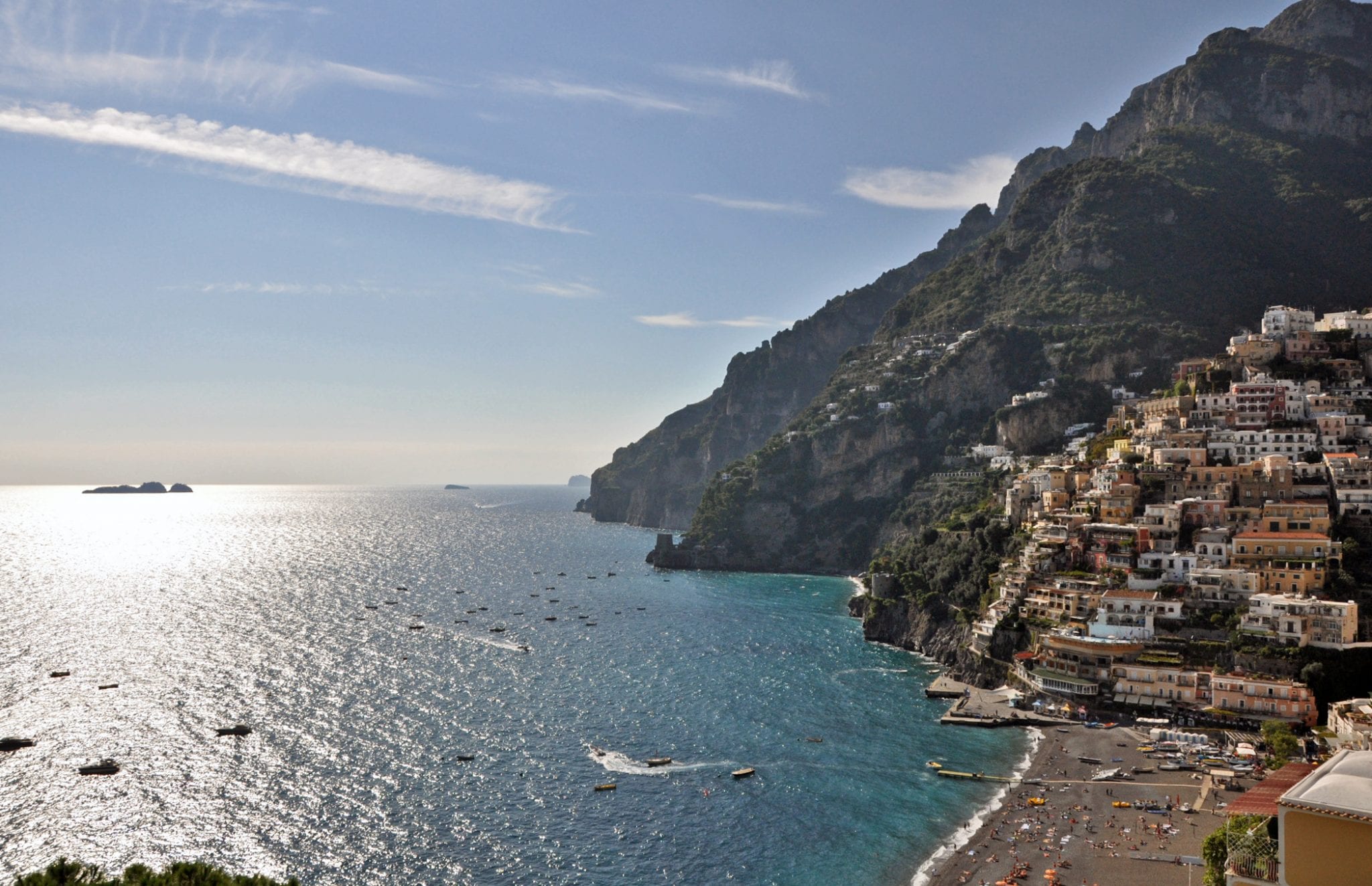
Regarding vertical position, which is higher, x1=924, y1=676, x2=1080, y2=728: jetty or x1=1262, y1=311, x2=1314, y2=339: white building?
x1=1262, y1=311, x2=1314, y2=339: white building

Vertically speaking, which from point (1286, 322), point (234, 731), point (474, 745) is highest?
point (1286, 322)

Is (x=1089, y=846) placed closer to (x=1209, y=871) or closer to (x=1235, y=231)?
(x=1209, y=871)

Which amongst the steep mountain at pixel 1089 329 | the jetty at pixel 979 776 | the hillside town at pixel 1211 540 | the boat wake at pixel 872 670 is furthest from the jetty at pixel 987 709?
the steep mountain at pixel 1089 329

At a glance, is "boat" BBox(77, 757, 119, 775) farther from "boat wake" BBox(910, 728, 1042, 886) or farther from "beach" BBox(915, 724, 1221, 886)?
"beach" BBox(915, 724, 1221, 886)

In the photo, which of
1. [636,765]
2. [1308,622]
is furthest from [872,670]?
[1308,622]

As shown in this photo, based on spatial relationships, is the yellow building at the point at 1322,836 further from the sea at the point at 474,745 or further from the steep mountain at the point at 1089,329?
the steep mountain at the point at 1089,329

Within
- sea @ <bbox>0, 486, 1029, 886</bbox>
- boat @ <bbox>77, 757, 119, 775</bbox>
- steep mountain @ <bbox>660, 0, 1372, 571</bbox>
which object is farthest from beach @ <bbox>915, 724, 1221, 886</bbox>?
steep mountain @ <bbox>660, 0, 1372, 571</bbox>

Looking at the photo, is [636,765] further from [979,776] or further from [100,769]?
[100,769]
